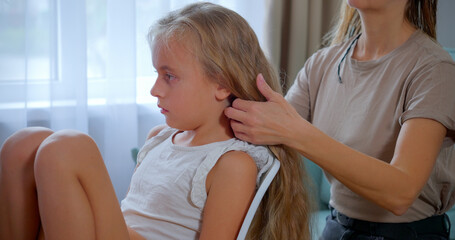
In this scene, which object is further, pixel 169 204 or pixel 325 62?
pixel 325 62

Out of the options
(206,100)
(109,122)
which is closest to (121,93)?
(109,122)

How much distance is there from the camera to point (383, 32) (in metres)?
1.46

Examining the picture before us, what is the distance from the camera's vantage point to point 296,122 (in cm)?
117

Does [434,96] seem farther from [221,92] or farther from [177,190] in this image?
[177,190]

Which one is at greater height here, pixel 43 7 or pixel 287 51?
pixel 43 7

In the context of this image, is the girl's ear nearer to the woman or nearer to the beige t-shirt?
the woman

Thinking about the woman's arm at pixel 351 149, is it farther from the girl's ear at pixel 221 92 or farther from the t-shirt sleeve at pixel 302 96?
the t-shirt sleeve at pixel 302 96

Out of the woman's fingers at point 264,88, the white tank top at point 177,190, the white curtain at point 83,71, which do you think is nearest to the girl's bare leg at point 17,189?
the white tank top at point 177,190

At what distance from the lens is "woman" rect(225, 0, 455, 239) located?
46.7 inches

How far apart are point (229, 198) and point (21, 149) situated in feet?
1.44

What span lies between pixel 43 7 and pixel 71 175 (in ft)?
4.65

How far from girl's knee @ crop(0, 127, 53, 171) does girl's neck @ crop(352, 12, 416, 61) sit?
87 cm

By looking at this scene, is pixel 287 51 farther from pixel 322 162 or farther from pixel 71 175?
pixel 71 175

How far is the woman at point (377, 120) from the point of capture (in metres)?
1.19
